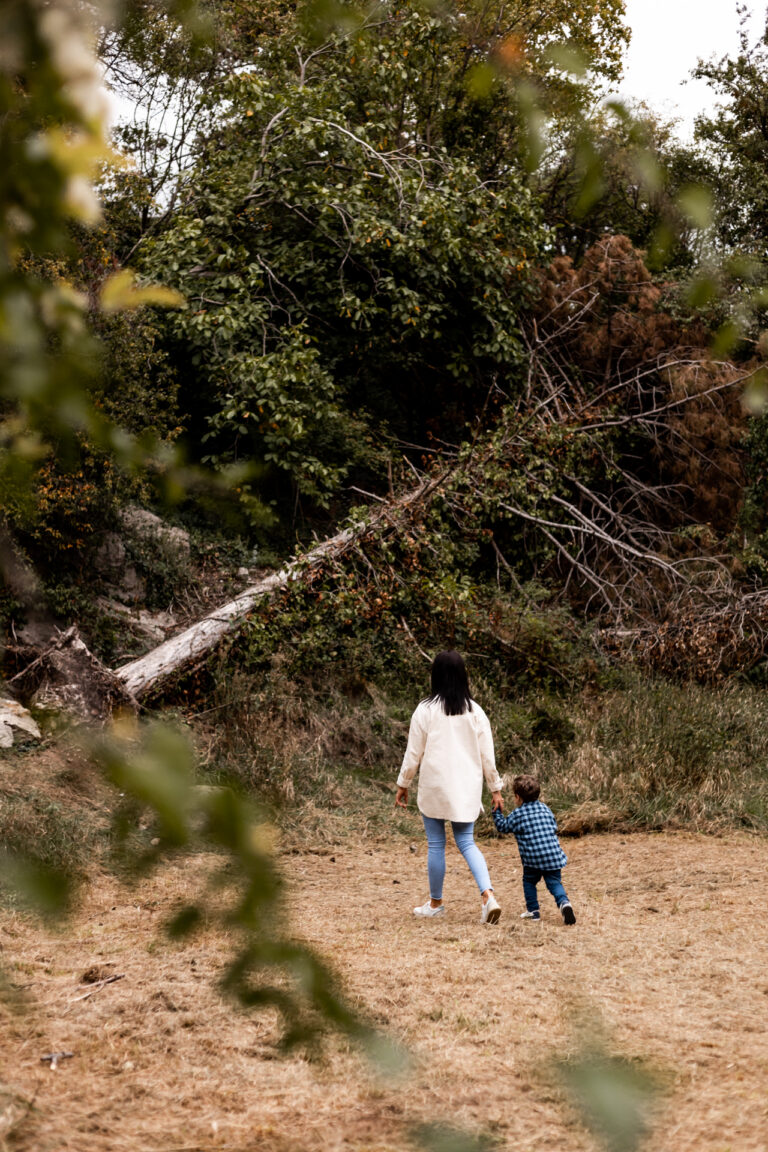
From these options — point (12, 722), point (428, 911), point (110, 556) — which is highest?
point (110, 556)

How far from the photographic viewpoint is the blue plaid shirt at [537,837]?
5.54 meters

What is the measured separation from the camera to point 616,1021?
3896 mm

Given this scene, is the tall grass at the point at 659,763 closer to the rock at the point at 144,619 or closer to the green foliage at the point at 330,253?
the rock at the point at 144,619

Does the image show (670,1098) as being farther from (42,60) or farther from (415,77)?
(415,77)

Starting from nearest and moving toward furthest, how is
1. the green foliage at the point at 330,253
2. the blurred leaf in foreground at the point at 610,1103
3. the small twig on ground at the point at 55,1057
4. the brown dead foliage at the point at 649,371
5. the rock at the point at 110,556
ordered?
the blurred leaf in foreground at the point at 610,1103, the small twig on ground at the point at 55,1057, the rock at the point at 110,556, the green foliage at the point at 330,253, the brown dead foliage at the point at 649,371

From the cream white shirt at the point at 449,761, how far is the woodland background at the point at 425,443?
Result: 6.19ft

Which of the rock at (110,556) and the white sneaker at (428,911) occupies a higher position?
the rock at (110,556)

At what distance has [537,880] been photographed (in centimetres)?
570

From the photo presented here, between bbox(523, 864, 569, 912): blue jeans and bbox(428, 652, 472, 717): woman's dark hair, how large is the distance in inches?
36.8

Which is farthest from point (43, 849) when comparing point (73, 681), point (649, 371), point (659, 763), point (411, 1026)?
point (649, 371)

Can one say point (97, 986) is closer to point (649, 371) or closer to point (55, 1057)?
point (55, 1057)

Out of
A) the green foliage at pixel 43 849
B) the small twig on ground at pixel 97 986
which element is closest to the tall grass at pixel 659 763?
the green foliage at pixel 43 849

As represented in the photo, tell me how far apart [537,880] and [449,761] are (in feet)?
2.70

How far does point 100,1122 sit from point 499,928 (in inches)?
115
